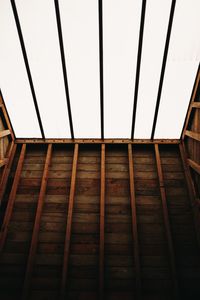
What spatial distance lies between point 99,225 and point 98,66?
3.46m

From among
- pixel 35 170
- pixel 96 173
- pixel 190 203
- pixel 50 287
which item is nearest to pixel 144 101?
pixel 96 173

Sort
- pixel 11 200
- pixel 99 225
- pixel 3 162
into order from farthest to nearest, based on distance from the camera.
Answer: pixel 3 162, pixel 11 200, pixel 99 225

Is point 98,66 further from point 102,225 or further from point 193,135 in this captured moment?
point 102,225

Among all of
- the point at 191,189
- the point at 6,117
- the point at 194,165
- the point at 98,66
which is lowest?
the point at 191,189

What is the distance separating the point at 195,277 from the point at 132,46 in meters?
4.69

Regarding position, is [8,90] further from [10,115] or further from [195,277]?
[195,277]

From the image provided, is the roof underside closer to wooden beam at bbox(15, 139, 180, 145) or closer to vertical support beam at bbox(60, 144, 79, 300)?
wooden beam at bbox(15, 139, 180, 145)

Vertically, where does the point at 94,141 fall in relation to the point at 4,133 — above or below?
above

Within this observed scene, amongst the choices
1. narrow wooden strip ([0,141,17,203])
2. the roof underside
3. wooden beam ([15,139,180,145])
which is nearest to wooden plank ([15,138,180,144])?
wooden beam ([15,139,180,145])

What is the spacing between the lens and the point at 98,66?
4758mm

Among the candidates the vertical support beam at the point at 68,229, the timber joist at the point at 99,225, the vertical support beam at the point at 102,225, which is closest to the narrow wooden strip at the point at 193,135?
the timber joist at the point at 99,225

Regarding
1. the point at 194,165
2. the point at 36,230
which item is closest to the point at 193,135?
the point at 194,165

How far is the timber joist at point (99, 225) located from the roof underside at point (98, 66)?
0.68 m

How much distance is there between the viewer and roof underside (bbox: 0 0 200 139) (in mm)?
4098
